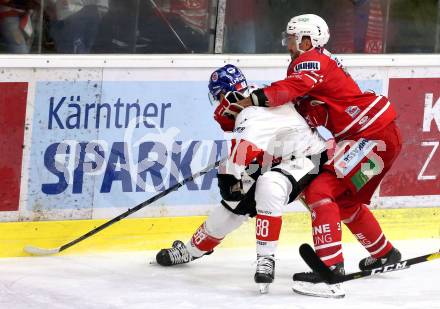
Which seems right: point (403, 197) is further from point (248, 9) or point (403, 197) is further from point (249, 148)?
point (249, 148)

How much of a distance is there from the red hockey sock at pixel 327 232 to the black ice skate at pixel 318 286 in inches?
2.0

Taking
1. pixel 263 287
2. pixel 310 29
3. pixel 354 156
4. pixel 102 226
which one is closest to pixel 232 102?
pixel 310 29

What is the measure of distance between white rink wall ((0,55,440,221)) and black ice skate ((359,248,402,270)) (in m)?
0.86

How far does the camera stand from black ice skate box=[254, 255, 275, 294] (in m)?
5.91

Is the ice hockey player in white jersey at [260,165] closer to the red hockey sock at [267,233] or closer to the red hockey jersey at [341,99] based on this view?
the red hockey sock at [267,233]

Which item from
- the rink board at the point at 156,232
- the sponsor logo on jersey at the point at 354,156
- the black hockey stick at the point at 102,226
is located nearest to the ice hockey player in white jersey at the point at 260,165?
the sponsor logo on jersey at the point at 354,156

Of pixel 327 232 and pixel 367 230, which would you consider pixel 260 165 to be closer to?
pixel 327 232

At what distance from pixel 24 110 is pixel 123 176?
25.2 inches

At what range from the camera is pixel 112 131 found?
677 centimetres

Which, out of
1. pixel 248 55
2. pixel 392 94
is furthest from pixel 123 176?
pixel 392 94

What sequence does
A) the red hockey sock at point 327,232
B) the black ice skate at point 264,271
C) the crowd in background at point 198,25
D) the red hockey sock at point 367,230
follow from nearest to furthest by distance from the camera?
the black ice skate at point 264,271, the red hockey sock at point 327,232, the red hockey sock at point 367,230, the crowd in background at point 198,25

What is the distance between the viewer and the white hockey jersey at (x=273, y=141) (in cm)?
589

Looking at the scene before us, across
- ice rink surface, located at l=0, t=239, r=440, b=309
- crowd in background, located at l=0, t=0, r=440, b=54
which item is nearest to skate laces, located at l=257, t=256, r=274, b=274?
ice rink surface, located at l=0, t=239, r=440, b=309

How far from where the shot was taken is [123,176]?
6832mm
